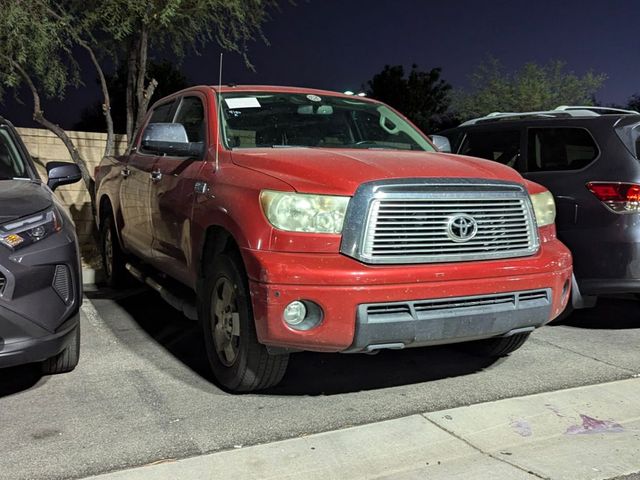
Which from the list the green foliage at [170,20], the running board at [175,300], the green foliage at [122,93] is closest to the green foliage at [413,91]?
the green foliage at [122,93]

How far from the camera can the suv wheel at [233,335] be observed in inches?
148

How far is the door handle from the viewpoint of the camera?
205 inches


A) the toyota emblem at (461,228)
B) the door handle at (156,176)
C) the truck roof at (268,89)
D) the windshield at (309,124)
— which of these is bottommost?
the toyota emblem at (461,228)

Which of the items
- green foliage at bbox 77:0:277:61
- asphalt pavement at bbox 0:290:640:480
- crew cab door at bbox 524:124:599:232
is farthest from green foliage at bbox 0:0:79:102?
crew cab door at bbox 524:124:599:232

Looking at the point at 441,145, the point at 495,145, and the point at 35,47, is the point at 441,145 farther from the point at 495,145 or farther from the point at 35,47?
the point at 35,47

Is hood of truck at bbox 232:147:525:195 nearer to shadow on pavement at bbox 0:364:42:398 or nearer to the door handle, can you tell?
the door handle

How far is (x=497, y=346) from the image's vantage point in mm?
4797

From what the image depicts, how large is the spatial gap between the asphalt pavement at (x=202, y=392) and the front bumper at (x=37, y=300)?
17.2 inches

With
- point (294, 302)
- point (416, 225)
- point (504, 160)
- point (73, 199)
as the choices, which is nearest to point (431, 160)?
point (416, 225)

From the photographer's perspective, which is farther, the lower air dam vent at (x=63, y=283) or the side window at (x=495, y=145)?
the side window at (x=495, y=145)

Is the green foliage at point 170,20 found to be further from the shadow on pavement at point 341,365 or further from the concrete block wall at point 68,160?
the shadow on pavement at point 341,365

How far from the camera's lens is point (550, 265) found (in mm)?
3998

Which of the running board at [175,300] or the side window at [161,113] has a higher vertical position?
the side window at [161,113]

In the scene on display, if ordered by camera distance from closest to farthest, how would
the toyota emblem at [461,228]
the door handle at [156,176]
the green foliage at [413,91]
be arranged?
the toyota emblem at [461,228] < the door handle at [156,176] < the green foliage at [413,91]
